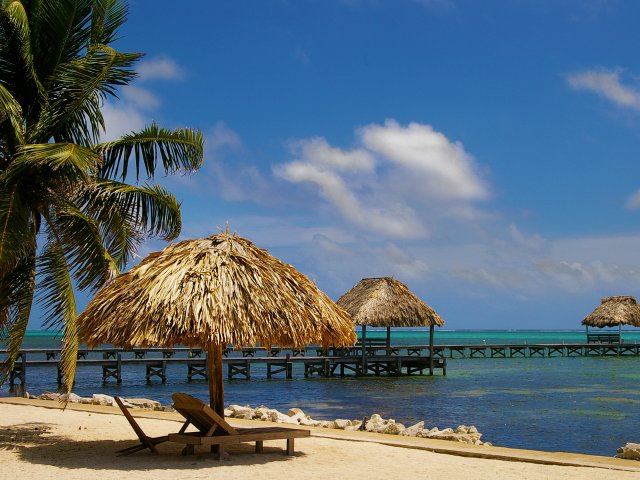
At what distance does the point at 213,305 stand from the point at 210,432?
4.93 feet

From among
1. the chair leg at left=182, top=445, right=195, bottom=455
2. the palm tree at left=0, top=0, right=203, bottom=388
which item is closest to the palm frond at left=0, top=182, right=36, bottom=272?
the palm tree at left=0, top=0, right=203, bottom=388

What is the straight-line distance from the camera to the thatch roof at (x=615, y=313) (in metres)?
54.2

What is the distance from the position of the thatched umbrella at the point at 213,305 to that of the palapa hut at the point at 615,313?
47814 mm

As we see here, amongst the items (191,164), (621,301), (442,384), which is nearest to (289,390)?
(442,384)

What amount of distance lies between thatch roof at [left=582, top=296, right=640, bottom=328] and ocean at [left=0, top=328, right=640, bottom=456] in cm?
1270

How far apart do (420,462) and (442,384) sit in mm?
21962

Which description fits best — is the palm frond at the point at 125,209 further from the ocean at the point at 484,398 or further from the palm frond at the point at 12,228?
the ocean at the point at 484,398

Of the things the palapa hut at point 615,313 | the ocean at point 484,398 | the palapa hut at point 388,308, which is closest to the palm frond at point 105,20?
the ocean at point 484,398

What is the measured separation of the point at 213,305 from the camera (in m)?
9.34

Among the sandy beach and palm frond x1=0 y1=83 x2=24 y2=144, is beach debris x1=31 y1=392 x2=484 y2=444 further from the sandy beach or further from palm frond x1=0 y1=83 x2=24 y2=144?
palm frond x1=0 y1=83 x2=24 y2=144

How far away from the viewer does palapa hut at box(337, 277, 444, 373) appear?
1373 inches

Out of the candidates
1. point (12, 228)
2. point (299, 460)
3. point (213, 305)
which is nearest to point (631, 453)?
point (299, 460)

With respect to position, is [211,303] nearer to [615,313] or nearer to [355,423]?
[355,423]

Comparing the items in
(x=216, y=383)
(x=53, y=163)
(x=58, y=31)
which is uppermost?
(x=58, y=31)
